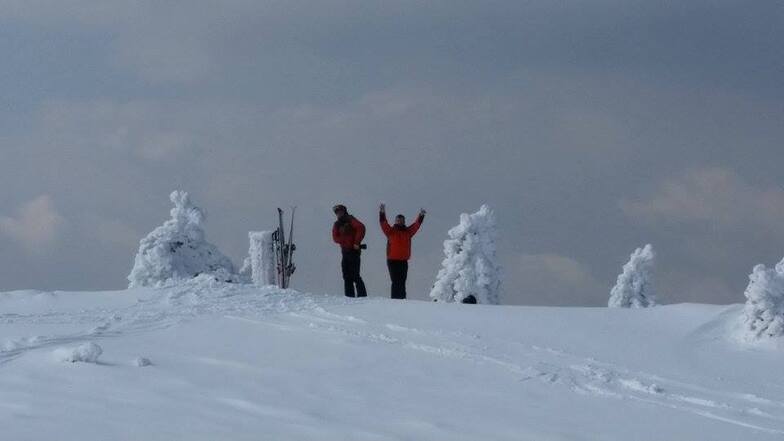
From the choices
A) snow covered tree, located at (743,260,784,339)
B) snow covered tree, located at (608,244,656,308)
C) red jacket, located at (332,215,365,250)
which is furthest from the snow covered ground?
snow covered tree, located at (608,244,656,308)

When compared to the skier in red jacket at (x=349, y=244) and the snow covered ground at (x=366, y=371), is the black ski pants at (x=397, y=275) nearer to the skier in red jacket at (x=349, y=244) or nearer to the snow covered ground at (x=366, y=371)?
the skier in red jacket at (x=349, y=244)

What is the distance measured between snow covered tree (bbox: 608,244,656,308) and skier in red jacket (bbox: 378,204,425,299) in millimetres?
12863

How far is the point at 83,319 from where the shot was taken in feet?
55.1

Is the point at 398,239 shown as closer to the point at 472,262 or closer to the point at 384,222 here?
the point at 384,222

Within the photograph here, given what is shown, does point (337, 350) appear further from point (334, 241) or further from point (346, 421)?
point (334, 241)

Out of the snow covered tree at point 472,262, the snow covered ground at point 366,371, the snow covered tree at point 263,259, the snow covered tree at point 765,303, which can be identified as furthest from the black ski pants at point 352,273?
the snow covered tree at point 472,262

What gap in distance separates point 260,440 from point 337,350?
15.9 feet

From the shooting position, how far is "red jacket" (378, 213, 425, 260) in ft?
72.5

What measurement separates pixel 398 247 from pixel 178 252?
5585mm

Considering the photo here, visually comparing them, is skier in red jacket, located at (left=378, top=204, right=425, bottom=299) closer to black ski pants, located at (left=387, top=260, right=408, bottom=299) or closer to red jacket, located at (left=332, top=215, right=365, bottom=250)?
black ski pants, located at (left=387, top=260, right=408, bottom=299)

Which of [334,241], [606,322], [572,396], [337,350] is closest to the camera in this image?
[572,396]

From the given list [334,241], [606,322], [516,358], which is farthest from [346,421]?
[334,241]

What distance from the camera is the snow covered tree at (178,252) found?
24.4 metres

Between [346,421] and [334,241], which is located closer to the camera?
[346,421]
